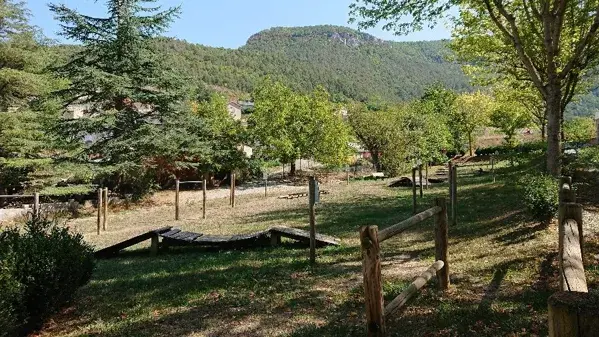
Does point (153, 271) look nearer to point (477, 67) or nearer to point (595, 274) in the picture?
point (595, 274)

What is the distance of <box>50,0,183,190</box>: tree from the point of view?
22.2 meters

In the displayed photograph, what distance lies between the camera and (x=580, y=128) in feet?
161

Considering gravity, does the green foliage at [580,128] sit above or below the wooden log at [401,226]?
above

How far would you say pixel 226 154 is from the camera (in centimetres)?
2916

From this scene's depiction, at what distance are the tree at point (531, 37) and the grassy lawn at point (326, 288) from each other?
11.6 feet

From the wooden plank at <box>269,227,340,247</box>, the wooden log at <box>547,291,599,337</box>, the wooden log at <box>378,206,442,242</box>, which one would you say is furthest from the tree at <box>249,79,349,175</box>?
the wooden log at <box>547,291,599,337</box>

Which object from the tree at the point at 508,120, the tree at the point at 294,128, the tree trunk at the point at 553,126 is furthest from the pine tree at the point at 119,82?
the tree at the point at 508,120

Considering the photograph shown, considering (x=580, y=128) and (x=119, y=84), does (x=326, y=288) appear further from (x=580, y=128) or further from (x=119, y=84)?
(x=580, y=128)

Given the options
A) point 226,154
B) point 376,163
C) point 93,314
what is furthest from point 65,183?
point 376,163

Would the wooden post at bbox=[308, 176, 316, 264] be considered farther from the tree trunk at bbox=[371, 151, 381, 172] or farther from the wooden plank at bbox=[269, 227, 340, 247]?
the tree trunk at bbox=[371, 151, 381, 172]

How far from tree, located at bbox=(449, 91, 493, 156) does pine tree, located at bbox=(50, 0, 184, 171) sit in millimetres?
38482

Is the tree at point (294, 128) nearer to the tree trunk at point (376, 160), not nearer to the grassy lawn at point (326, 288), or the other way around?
the tree trunk at point (376, 160)

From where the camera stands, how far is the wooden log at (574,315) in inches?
65.4

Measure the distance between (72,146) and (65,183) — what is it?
2.06m
